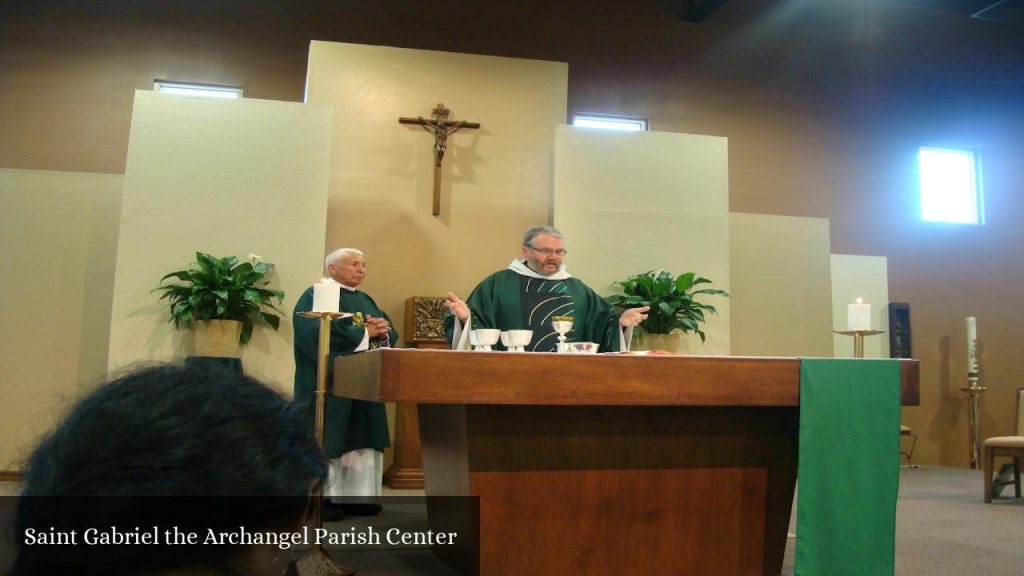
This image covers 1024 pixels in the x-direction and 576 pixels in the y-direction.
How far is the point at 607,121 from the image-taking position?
8203 mm

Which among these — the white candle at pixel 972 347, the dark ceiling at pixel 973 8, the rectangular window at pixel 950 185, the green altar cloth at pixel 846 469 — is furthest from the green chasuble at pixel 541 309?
the rectangular window at pixel 950 185

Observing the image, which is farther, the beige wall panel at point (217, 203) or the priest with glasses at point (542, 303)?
the beige wall panel at point (217, 203)

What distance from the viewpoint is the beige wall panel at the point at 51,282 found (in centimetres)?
625

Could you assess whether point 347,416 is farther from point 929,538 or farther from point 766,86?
point 766,86

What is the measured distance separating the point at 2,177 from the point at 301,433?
22.4 feet

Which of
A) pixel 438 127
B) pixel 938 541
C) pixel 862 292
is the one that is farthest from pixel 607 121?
pixel 938 541

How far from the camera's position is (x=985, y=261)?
352 inches

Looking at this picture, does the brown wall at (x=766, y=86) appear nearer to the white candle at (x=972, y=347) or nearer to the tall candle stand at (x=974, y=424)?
the tall candle stand at (x=974, y=424)

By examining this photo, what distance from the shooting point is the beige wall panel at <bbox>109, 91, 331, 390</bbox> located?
5.59 m

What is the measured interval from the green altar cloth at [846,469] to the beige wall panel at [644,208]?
3.74 metres

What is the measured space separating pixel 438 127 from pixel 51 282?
311 cm

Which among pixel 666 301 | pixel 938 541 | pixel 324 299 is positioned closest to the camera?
pixel 324 299

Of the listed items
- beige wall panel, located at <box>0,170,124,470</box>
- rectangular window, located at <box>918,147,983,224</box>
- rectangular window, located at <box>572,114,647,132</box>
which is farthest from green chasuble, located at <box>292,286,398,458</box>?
rectangular window, located at <box>918,147,983,224</box>

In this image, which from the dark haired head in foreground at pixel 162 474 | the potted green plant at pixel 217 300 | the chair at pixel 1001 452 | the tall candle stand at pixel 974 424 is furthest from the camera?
the tall candle stand at pixel 974 424
